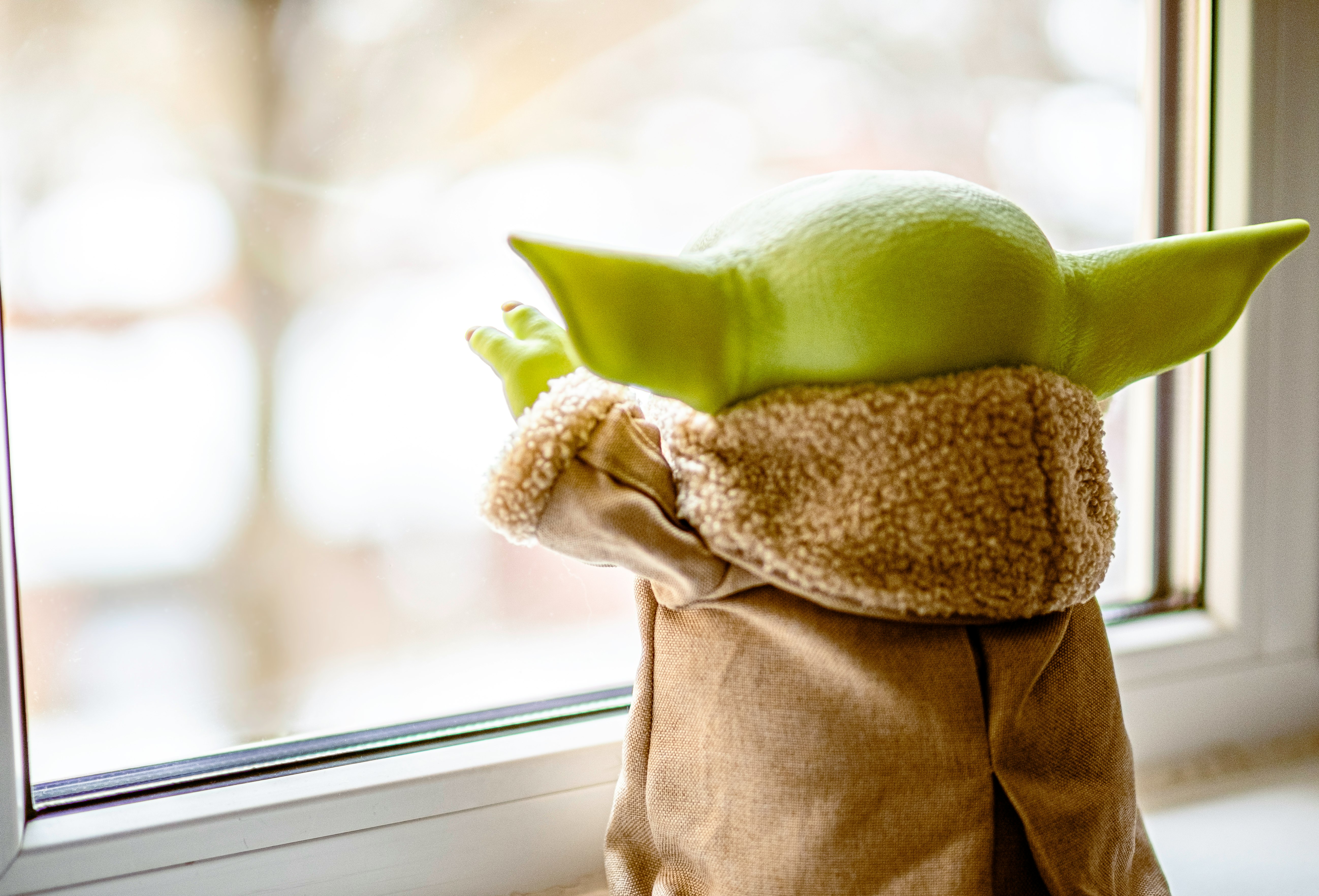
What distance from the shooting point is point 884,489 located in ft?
1.24

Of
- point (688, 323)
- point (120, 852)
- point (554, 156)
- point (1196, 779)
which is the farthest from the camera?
point (1196, 779)

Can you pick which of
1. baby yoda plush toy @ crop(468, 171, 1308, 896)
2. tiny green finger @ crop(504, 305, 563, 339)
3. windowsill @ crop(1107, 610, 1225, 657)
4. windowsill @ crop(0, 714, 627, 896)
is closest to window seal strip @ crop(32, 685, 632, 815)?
windowsill @ crop(0, 714, 627, 896)

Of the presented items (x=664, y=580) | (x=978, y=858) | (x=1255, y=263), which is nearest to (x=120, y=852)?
(x=664, y=580)

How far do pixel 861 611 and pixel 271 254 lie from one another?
415 mm

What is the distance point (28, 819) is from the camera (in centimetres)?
49

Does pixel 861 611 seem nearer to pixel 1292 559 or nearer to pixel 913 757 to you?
pixel 913 757

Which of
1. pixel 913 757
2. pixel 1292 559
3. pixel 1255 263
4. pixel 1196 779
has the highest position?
pixel 1255 263

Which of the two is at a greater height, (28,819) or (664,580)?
(664,580)

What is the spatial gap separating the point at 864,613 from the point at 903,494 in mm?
57

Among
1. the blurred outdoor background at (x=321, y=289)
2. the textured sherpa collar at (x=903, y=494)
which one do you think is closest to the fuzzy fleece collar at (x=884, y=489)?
the textured sherpa collar at (x=903, y=494)

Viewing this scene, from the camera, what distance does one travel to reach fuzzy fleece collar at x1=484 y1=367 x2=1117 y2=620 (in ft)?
1.24

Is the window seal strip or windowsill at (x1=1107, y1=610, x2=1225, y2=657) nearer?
the window seal strip

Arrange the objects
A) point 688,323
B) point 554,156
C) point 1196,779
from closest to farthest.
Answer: point 688,323
point 554,156
point 1196,779

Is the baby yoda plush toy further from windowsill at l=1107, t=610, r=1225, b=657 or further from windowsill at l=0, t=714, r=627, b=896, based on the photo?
windowsill at l=1107, t=610, r=1225, b=657
